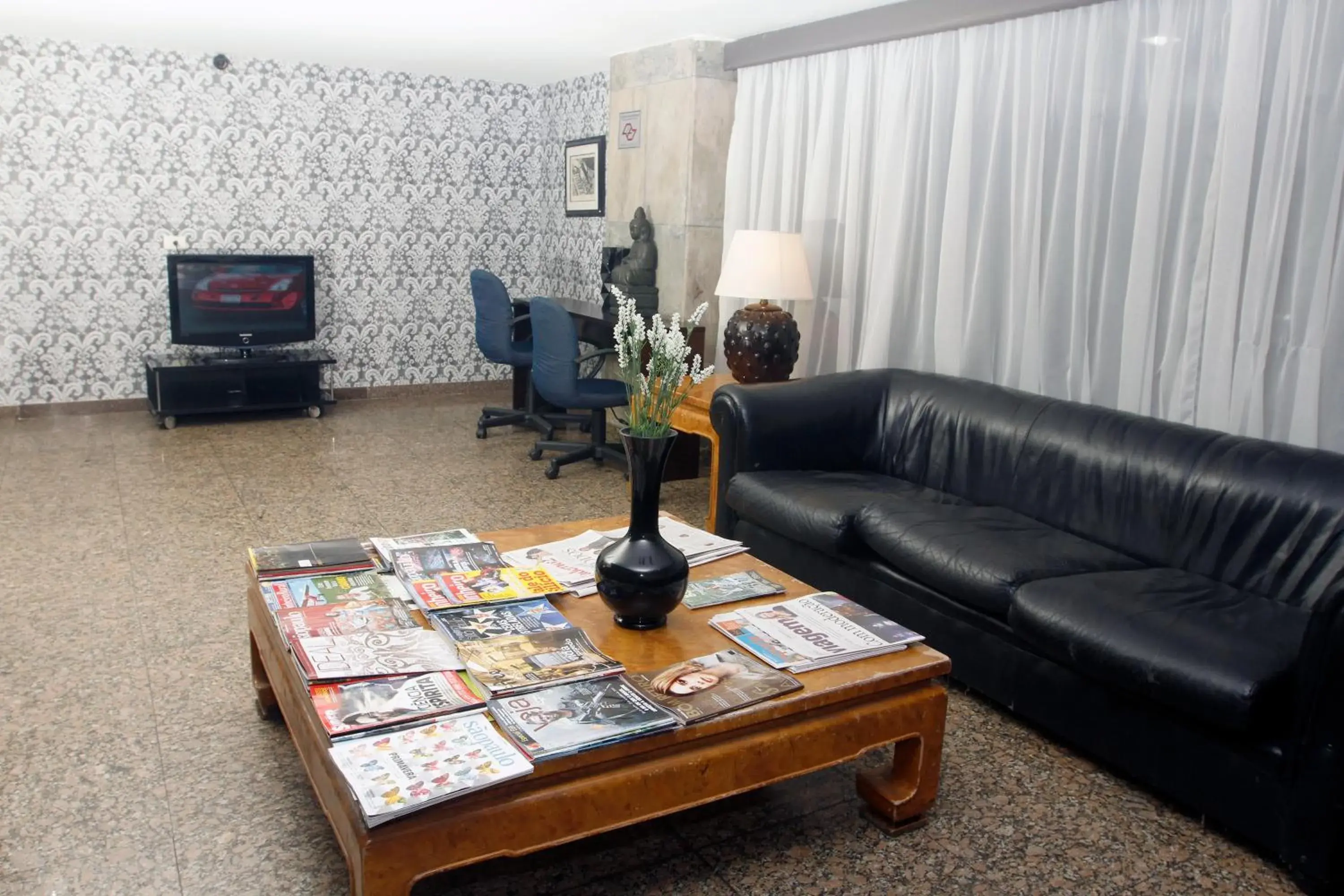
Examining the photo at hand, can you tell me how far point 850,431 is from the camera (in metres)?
3.87

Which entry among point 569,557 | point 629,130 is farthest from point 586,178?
point 569,557

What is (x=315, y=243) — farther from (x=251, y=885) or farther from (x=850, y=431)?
(x=251, y=885)

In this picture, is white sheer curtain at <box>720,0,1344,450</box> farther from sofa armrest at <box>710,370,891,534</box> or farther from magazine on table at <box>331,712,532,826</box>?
magazine on table at <box>331,712,532,826</box>

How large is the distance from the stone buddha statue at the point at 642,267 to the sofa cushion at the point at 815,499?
2.16 m

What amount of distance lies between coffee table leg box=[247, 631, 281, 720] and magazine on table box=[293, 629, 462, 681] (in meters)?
0.64

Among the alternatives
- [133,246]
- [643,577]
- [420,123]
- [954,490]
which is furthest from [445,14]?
[643,577]

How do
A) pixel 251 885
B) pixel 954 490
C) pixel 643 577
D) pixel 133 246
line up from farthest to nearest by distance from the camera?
pixel 133 246 < pixel 954 490 < pixel 643 577 < pixel 251 885

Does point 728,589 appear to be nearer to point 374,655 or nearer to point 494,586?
point 494,586

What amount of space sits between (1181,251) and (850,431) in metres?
1.26

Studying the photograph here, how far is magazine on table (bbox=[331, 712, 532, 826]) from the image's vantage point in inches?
61.3

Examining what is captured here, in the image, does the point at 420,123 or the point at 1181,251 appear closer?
the point at 1181,251

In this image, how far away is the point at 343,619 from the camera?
85.2 inches

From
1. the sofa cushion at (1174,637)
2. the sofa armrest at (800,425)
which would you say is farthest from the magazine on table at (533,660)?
the sofa armrest at (800,425)

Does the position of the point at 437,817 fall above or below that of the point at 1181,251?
below
